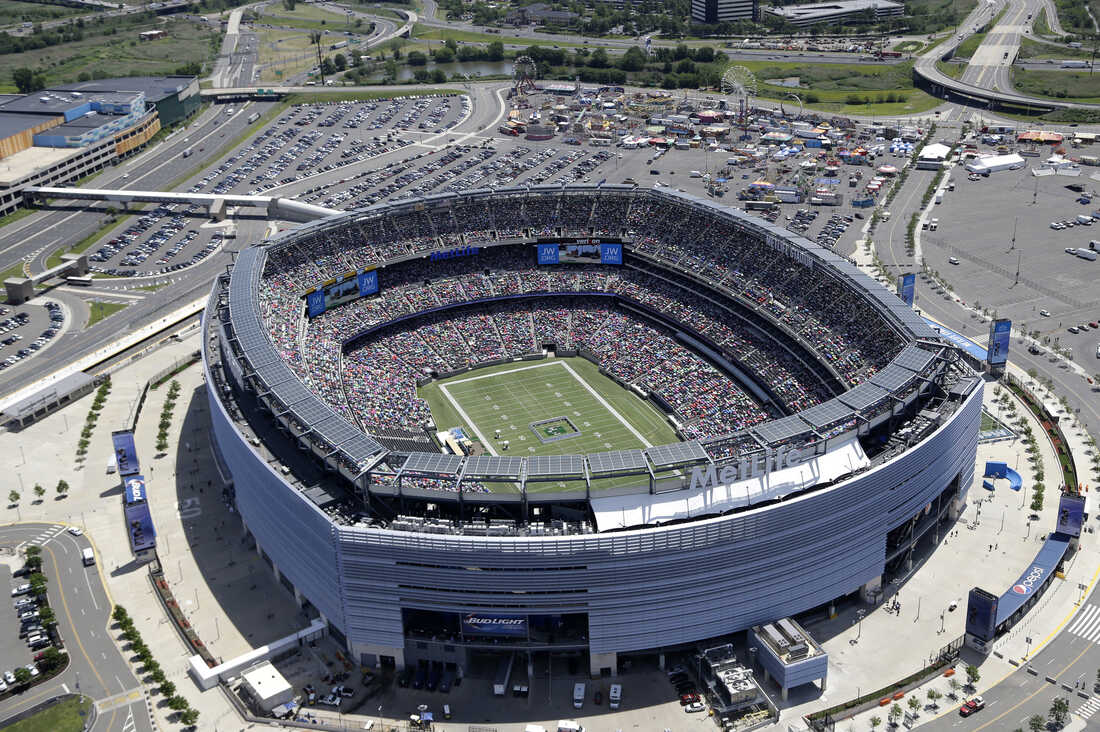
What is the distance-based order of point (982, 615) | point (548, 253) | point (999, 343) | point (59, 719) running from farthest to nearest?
point (548, 253), point (999, 343), point (982, 615), point (59, 719)

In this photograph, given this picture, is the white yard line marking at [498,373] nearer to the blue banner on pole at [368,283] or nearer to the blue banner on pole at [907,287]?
the blue banner on pole at [368,283]

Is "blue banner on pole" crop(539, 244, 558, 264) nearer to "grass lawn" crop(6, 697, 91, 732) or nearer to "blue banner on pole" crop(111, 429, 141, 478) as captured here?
"blue banner on pole" crop(111, 429, 141, 478)

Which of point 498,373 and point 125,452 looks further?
point 498,373

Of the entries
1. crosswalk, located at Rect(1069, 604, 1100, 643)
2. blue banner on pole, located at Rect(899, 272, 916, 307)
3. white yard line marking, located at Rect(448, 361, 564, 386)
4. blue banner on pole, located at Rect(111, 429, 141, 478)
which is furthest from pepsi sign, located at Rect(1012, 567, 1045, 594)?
blue banner on pole, located at Rect(111, 429, 141, 478)

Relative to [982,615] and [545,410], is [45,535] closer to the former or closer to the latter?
[545,410]

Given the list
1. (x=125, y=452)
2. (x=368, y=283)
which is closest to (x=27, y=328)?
(x=368, y=283)

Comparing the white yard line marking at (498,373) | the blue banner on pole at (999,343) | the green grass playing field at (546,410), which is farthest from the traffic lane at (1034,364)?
the white yard line marking at (498,373)

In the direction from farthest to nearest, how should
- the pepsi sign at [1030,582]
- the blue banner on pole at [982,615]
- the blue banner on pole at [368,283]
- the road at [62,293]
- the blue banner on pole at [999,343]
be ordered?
1. the road at [62,293]
2. the blue banner on pole at [368,283]
3. the blue banner on pole at [999,343]
4. the pepsi sign at [1030,582]
5. the blue banner on pole at [982,615]
